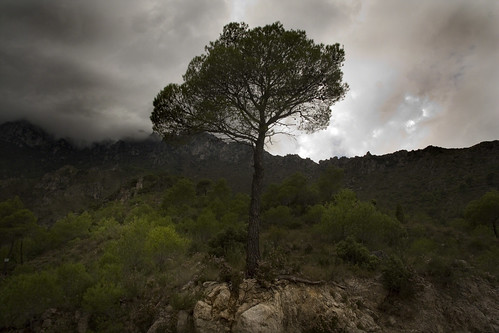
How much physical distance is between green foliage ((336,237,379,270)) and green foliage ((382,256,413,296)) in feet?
3.36

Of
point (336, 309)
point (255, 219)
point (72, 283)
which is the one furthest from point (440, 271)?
point (72, 283)

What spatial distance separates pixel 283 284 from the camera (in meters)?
8.42

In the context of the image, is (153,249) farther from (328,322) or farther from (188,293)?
(328,322)

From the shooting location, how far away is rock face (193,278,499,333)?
7480 millimetres

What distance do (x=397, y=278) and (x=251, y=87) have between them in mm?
9536

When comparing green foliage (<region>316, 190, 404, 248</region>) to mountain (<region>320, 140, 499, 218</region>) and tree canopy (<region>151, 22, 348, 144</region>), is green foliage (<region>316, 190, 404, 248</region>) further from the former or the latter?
mountain (<region>320, 140, 499, 218</region>)

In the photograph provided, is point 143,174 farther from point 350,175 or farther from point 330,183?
point 330,183

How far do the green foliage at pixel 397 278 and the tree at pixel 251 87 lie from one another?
5367 mm

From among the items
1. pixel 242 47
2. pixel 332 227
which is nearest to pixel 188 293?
pixel 242 47

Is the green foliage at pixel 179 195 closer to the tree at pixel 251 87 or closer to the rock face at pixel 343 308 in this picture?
the tree at pixel 251 87

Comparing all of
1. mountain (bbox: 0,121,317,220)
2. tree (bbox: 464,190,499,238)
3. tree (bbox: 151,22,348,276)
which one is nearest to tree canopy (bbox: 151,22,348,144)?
tree (bbox: 151,22,348,276)

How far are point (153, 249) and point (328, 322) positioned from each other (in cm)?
1324

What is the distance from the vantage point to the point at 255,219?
10086mm

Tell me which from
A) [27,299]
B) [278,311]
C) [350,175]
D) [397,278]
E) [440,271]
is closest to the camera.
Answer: [278,311]
